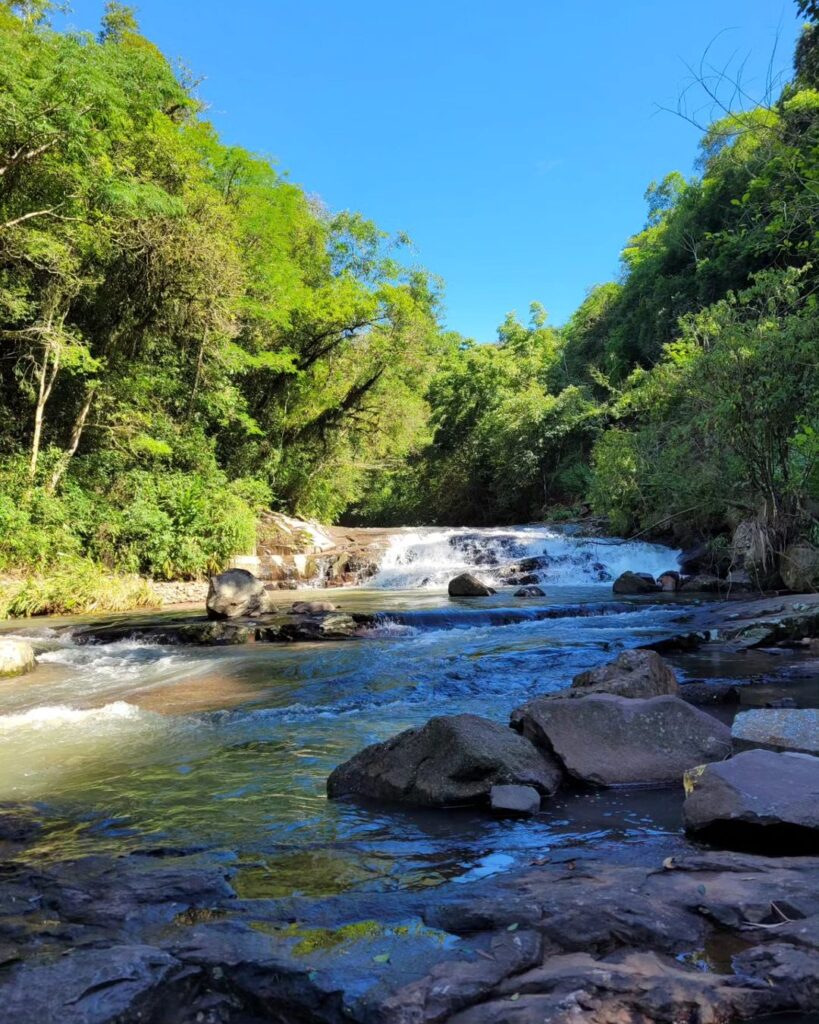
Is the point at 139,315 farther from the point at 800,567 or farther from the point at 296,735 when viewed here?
the point at 800,567

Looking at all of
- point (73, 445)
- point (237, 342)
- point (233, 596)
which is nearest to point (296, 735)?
point (233, 596)

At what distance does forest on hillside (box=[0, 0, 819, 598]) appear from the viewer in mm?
10906

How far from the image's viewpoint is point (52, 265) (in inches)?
569

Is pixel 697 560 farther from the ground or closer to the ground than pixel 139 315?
closer to the ground

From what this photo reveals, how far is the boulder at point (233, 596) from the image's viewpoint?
40.8 ft

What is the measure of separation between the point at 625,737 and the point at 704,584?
476 inches

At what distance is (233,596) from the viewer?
494 inches

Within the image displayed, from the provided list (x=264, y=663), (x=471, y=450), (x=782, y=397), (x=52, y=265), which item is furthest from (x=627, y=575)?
Answer: (x=471, y=450)

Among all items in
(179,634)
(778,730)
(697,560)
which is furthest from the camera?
(697,560)

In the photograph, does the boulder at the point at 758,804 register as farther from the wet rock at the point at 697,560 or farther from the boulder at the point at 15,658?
the wet rock at the point at 697,560

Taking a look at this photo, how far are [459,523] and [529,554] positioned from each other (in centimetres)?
1762

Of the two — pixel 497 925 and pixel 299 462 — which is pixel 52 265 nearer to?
pixel 299 462

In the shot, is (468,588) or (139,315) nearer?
(468,588)

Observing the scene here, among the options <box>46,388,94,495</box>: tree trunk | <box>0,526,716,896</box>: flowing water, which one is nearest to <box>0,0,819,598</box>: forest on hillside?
<box>46,388,94,495</box>: tree trunk
